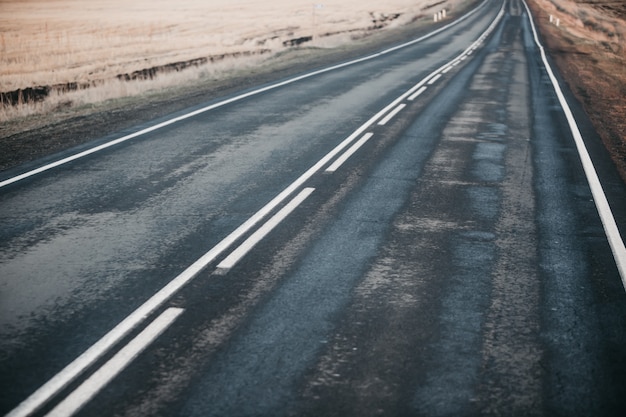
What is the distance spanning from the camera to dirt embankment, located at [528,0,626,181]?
13.4m

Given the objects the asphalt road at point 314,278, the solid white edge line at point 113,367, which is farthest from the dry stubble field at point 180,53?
the solid white edge line at point 113,367

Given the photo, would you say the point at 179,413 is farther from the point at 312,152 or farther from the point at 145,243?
the point at 312,152

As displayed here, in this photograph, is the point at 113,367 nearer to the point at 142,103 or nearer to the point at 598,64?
the point at 142,103

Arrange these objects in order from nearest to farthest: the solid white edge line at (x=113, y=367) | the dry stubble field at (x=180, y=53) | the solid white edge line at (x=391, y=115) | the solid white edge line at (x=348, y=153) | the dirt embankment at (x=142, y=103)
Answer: the solid white edge line at (x=113, y=367), the solid white edge line at (x=348, y=153), the dirt embankment at (x=142, y=103), the solid white edge line at (x=391, y=115), the dry stubble field at (x=180, y=53)

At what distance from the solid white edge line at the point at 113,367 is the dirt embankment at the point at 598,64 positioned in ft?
24.9

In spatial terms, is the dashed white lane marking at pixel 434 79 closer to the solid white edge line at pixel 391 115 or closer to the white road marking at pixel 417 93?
the white road marking at pixel 417 93

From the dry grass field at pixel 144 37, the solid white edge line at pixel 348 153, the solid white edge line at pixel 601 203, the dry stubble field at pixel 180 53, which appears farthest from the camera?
the dry grass field at pixel 144 37

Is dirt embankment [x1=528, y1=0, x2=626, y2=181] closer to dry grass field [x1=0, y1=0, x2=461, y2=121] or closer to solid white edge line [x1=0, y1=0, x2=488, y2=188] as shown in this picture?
solid white edge line [x1=0, y1=0, x2=488, y2=188]

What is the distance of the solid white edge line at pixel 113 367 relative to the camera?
384cm

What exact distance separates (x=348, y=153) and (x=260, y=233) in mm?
4020

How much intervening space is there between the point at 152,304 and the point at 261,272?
3.65 feet

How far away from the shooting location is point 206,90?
18281mm

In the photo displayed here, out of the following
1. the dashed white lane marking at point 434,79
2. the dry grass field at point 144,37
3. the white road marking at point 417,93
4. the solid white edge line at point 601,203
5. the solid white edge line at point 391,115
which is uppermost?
the dry grass field at point 144,37

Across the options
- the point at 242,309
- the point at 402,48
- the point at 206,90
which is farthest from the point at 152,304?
the point at 402,48
